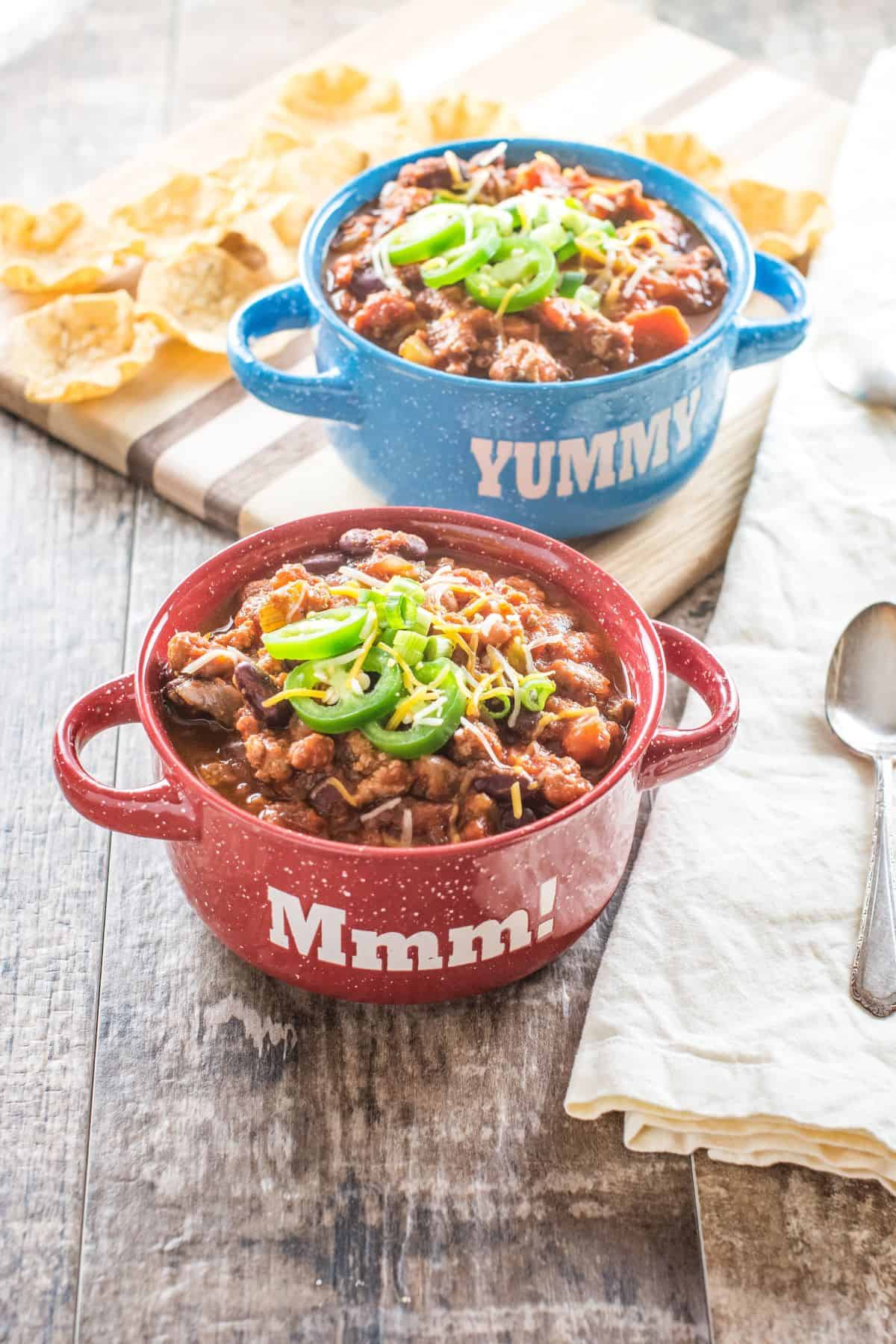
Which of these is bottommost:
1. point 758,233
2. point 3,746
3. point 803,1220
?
point 3,746

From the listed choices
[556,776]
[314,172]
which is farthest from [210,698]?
[314,172]

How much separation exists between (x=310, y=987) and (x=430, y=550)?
2.42 feet

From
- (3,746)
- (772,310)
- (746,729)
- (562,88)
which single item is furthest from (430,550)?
(562,88)

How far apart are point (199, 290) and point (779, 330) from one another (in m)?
1.35

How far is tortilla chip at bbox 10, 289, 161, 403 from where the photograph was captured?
3.26 metres

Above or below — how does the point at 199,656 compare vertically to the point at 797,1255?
above

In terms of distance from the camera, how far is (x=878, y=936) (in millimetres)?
2236

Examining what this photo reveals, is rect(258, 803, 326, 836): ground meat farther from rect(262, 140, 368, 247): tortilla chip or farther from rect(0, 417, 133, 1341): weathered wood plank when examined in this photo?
rect(262, 140, 368, 247): tortilla chip

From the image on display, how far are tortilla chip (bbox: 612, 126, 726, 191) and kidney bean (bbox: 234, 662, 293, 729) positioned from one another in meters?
2.22

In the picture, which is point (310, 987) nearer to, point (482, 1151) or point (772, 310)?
point (482, 1151)

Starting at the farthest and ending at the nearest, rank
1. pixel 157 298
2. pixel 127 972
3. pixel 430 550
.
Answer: pixel 157 298
pixel 430 550
pixel 127 972

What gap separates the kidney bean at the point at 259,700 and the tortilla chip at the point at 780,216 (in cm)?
209

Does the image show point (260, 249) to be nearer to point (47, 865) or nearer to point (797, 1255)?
point (47, 865)

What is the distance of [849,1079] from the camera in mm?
2059
